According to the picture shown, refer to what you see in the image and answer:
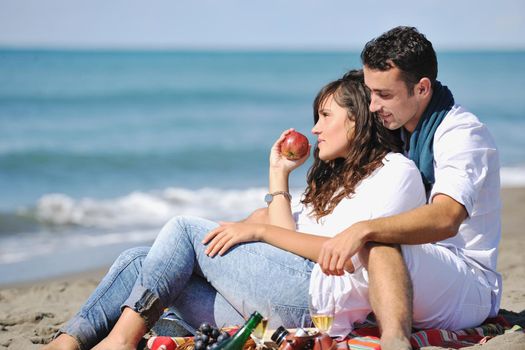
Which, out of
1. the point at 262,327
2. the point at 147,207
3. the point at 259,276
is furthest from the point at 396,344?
the point at 147,207

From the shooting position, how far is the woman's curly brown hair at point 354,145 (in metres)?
4.22

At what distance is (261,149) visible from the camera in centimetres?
1798

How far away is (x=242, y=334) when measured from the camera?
Answer: 3760mm

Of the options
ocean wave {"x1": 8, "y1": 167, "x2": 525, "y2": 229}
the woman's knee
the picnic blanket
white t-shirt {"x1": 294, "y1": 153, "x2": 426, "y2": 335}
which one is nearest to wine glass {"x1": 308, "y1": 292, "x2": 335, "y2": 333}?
white t-shirt {"x1": 294, "y1": 153, "x2": 426, "y2": 335}

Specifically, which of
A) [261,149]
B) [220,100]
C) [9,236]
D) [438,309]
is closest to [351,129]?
[438,309]

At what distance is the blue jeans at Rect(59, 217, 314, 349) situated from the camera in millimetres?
3971

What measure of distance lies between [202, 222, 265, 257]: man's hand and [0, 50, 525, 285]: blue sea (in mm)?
1412

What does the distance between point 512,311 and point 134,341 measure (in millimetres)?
2533

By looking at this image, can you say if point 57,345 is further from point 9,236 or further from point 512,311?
point 9,236

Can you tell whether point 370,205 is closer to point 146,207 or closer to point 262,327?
point 262,327

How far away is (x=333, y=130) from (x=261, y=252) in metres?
0.80

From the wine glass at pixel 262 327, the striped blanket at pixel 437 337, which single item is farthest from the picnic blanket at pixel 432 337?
the wine glass at pixel 262 327

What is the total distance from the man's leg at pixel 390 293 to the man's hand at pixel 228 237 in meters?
0.64

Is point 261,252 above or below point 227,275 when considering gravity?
above
